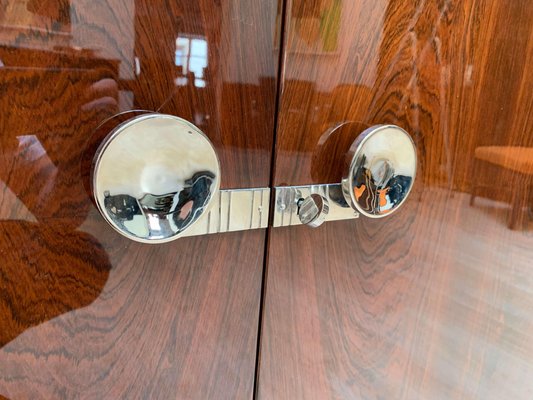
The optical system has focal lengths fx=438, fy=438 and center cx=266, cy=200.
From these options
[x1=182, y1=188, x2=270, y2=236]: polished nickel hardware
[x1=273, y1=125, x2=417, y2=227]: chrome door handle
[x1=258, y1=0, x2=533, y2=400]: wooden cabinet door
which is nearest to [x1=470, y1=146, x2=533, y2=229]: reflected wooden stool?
[x1=258, y1=0, x2=533, y2=400]: wooden cabinet door

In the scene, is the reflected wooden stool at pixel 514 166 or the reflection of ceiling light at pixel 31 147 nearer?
the reflection of ceiling light at pixel 31 147

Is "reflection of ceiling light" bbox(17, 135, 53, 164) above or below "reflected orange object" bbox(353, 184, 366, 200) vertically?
above

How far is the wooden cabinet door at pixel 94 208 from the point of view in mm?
227

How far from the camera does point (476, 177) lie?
404 mm

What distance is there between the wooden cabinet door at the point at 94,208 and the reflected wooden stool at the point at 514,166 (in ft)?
0.72

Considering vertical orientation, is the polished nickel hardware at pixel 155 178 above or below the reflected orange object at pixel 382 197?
above

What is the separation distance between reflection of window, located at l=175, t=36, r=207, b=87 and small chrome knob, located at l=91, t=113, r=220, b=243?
3 cm

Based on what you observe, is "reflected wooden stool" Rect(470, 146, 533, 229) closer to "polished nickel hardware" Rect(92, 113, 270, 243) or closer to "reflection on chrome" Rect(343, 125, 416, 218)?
"reflection on chrome" Rect(343, 125, 416, 218)

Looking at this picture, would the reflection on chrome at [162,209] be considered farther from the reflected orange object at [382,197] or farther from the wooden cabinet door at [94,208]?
the reflected orange object at [382,197]

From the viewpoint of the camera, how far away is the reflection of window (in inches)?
10.1

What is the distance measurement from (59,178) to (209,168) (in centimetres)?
8

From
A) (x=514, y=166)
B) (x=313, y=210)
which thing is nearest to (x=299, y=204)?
(x=313, y=210)

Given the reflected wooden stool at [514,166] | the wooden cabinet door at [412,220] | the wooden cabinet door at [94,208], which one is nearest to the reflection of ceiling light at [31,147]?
the wooden cabinet door at [94,208]

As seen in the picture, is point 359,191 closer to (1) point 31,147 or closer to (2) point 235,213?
(2) point 235,213
